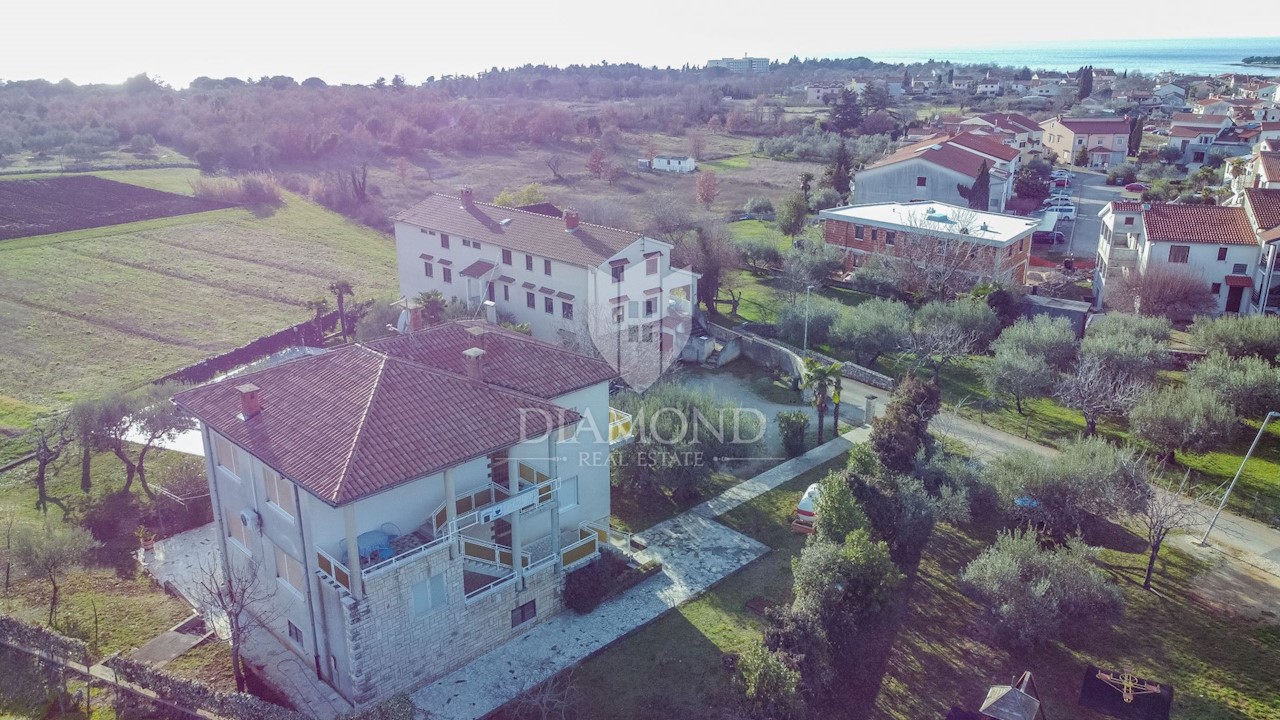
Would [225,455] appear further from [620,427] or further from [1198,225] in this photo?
[1198,225]

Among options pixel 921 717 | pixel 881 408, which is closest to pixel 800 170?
pixel 881 408

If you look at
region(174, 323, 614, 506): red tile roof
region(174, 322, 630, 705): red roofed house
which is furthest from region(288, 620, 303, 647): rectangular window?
region(174, 323, 614, 506): red tile roof

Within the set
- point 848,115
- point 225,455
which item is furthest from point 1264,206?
point 848,115

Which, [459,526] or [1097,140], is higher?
[1097,140]

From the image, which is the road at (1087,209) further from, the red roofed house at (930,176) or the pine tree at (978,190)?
the pine tree at (978,190)

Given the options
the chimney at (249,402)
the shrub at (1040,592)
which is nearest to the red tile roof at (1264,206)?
the shrub at (1040,592)

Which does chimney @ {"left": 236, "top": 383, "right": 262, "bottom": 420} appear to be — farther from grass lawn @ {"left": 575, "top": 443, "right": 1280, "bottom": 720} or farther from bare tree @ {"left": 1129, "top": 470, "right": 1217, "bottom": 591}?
bare tree @ {"left": 1129, "top": 470, "right": 1217, "bottom": 591}
